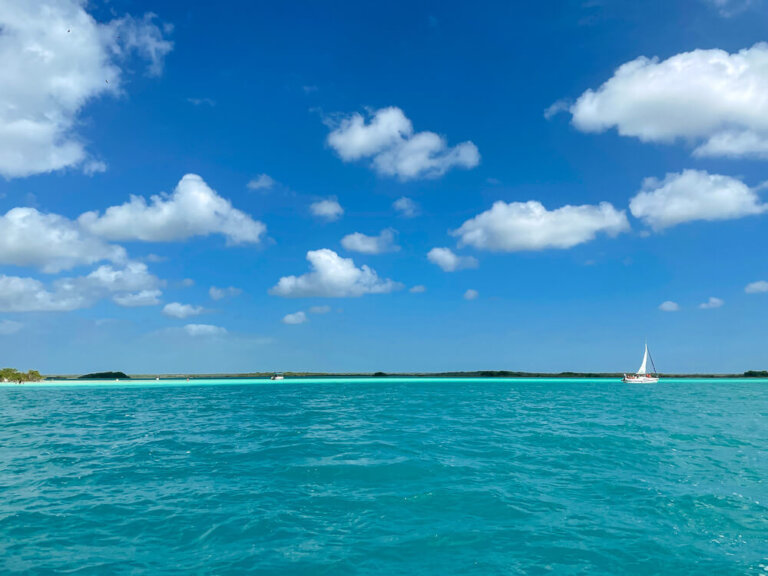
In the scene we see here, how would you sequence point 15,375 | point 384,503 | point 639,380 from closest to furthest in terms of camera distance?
1. point 384,503
2. point 15,375
3. point 639,380

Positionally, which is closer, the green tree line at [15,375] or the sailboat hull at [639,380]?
the green tree line at [15,375]

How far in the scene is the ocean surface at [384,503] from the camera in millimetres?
11656

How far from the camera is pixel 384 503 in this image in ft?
52.7

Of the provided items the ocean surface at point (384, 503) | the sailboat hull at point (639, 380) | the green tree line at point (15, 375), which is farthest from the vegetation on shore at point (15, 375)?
the sailboat hull at point (639, 380)

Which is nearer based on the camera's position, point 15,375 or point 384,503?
point 384,503

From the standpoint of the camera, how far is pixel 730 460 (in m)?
23.3

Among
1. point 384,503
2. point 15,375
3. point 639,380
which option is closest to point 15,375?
point 15,375

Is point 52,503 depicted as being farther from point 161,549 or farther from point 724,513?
point 724,513

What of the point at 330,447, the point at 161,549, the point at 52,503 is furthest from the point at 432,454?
the point at 52,503

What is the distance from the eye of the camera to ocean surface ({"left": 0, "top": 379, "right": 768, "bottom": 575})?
11.7 m

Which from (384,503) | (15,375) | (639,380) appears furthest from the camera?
(639,380)

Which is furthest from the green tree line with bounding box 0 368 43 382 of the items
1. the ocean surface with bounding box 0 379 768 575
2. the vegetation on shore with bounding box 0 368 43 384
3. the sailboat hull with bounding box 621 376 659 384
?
the sailboat hull with bounding box 621 376 659 384

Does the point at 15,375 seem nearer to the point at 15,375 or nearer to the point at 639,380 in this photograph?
the point at 15,375

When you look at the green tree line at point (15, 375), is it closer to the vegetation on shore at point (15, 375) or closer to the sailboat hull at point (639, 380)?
the vegetation on shore at point (15, 375)
